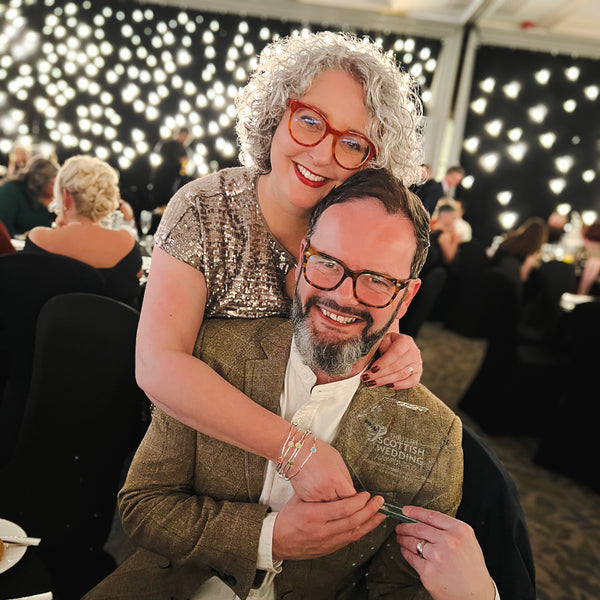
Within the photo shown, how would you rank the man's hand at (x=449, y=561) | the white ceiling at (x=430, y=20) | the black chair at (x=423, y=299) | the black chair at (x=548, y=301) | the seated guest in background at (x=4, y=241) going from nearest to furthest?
1. the man's hand at (x=449, y=561)
2. the seated guest in background at (x=4, y=241)
3. the black chair at (x=423, y=299)
4. the black chair at (x=548, y=301)
5. the white ceiling at (x=430, y=20)

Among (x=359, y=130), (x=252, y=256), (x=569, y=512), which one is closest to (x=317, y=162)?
(x=359, y=130)

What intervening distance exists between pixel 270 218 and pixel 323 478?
0.61 meters

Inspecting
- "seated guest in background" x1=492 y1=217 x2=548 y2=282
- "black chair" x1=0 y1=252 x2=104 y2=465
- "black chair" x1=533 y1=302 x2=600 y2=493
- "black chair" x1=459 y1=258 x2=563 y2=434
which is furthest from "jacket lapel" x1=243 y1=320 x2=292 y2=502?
"seated guest in background" x1=492 y1=217 x2=548 y2=282

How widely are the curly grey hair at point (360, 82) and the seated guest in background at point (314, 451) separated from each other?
124mm

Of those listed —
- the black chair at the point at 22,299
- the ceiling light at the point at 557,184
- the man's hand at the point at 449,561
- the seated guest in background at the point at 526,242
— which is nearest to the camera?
the man's hand at the point at 449,561

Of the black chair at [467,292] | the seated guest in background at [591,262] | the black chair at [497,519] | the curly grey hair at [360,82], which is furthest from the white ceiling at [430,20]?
the black chair at [497,519]

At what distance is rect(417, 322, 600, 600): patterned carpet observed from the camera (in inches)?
91.3

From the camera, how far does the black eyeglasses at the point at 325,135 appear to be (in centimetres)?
105

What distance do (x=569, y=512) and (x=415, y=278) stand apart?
246 centimetres

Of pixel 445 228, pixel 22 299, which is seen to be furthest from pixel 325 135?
pixel 445 228

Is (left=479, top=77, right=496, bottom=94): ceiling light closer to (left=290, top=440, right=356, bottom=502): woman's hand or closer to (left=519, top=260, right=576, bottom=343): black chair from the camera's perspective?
(left=519, top=260, right=576, bottom=343): black chair

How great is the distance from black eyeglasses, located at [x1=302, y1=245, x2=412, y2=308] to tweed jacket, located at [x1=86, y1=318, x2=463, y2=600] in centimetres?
23

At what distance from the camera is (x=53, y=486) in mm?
1465

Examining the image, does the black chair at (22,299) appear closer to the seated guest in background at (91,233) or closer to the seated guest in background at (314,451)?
the seated guest in background at (91,233)
